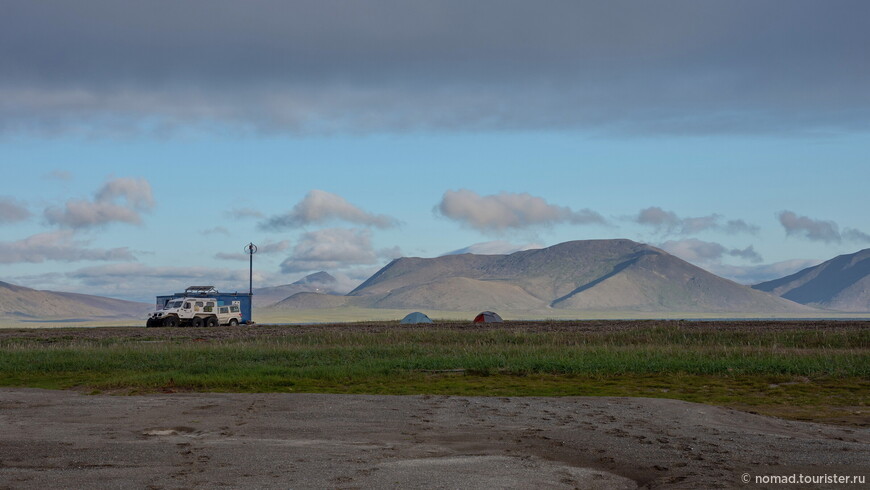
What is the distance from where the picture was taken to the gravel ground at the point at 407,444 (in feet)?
46.2

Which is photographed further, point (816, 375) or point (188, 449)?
point (816, 375)

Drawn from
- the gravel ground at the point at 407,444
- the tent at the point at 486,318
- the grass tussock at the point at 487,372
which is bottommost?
the gravel ground at the point at 407,444

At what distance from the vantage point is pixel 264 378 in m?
31.1

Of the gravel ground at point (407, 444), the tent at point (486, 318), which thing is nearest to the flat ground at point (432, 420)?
the gravel ground at point (407, 444)

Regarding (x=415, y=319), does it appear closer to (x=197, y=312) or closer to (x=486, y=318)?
(x=486, y=318)

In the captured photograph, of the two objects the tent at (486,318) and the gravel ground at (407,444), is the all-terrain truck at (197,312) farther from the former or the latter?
the gravel ground at (407,444)

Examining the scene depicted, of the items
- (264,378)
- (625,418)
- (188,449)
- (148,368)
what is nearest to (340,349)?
(148,368)

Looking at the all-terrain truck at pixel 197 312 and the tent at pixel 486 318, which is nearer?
the all-terrain truck at pixel 197 312

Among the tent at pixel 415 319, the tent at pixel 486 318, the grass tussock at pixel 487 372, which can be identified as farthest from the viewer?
the tent at pixel 415 319

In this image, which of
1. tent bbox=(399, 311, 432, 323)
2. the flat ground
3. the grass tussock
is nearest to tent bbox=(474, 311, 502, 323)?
tent bbox=(399, 311, 432, 323)

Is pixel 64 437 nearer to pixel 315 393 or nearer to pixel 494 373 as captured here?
pixel 315 393

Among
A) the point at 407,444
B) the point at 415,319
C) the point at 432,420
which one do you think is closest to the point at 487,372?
the point at 432,420

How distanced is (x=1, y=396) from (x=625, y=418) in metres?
17.5

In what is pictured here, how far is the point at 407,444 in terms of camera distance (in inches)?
683
